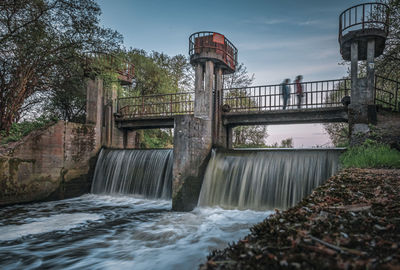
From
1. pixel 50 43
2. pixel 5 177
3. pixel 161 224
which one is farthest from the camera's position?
pixel 50 43

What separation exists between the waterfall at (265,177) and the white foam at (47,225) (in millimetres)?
4445

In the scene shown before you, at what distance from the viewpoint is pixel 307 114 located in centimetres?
1176

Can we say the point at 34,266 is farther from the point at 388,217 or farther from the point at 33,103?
the point at 33,103

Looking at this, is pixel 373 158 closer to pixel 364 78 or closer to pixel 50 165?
pixel 364 78

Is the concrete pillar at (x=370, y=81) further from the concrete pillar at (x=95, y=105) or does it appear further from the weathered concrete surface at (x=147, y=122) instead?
the concrete pillar at (x=95, y=105)

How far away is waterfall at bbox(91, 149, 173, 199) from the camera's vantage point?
486 inches

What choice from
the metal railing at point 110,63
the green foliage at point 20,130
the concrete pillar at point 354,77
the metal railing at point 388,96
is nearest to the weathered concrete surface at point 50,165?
the green foliage at point 20,130

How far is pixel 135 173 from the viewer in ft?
43.2

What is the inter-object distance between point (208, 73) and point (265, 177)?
5.59 meters

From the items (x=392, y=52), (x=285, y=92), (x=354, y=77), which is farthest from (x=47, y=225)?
(x=392, y=52)

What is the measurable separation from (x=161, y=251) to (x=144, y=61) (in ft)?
67.6

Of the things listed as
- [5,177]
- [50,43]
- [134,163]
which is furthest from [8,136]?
[134,163]

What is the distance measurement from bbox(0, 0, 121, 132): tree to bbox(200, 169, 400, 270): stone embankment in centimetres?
1378

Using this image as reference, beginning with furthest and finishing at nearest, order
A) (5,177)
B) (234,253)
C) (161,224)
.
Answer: (5,177) < (161,224) < (234,253)
